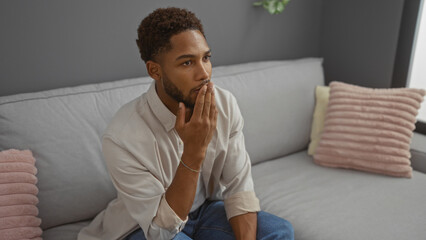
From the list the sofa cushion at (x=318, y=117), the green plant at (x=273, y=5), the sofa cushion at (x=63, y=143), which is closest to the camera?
the sofa cushion at (x=63, y=143)

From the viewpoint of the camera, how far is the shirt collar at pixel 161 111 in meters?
1.17

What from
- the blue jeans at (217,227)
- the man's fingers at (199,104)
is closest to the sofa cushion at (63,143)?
the blue jeans at (217,227)

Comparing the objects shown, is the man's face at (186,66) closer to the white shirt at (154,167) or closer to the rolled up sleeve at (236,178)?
the white shirt at (154,167)

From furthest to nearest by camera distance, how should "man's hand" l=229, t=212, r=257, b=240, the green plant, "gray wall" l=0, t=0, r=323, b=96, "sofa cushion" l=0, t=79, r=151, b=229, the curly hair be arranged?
the green plant
"gray wall" l=0, t=0, r=323, b=96
"sofa cushion" l=0, t=79, r=151, b=229
"man's hand" l=229, t=212, r=257, b=240
the curly hair

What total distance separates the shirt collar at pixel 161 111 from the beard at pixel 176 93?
0.17ft

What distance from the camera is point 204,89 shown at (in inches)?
42.9

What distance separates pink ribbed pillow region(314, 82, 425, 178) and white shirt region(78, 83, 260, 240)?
62 cm

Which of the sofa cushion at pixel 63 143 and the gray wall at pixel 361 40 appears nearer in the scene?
the sofa cushion at pixel 63 143

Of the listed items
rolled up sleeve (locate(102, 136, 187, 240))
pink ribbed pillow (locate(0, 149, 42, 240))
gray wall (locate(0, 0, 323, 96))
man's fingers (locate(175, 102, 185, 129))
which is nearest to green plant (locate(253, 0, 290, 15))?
gray wall (locate(0, 0, 323, 96))

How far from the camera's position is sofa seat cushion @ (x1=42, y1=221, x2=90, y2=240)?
136 cm

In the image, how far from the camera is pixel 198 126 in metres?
1.08

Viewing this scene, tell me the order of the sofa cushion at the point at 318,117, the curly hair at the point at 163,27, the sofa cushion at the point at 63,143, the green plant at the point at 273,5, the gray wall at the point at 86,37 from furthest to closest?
the green plant at the point at 273,5, the sofa cushion at the point at 318,117, the gray wall at the point at 86,37, the sofa cushion at the point at 63,143, the curly hair at the point at 163,27

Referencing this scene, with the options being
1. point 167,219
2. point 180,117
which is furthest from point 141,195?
point 180,117

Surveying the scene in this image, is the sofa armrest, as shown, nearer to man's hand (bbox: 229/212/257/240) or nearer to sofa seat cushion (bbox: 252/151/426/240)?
sofa seat cushion (bbox: 252/151/426/240)
